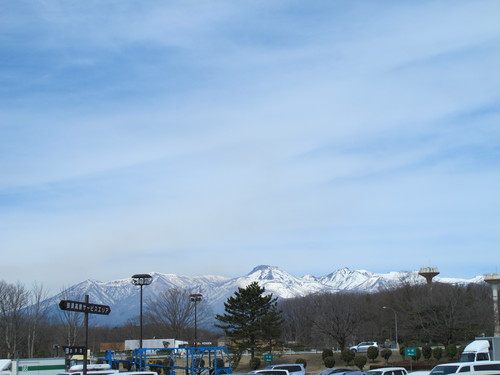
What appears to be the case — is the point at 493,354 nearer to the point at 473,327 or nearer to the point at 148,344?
the point at 473,327

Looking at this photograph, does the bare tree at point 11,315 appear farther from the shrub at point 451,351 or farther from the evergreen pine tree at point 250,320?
the shrub at point 451,351

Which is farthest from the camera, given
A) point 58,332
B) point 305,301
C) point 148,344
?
point 305,301

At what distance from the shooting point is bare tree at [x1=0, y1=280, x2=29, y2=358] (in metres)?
62.6

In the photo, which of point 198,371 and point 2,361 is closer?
point 2,361

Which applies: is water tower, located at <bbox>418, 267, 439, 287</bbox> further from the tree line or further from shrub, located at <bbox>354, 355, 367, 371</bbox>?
shrub, located at <bbox>354, 355, 367, 371</bbox>

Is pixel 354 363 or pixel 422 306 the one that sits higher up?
pixel 422 306

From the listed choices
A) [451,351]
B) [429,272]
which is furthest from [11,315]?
[429,272]

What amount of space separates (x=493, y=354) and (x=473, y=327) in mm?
32656

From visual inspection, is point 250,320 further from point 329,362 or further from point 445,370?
point 445,370

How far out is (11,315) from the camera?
2623 inches

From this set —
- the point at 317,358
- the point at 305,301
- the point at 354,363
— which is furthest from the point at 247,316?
the point at 305,301

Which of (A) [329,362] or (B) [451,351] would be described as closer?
(B) [451,351]

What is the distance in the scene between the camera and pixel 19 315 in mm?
66125

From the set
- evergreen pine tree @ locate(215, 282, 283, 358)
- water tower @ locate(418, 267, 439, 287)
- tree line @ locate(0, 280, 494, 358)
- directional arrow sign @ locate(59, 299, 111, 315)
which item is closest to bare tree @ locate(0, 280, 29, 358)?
tree line @ locate(0, 280, 494, 358)
